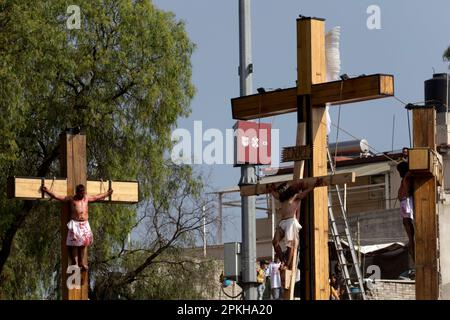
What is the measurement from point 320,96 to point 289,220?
1.39 meters

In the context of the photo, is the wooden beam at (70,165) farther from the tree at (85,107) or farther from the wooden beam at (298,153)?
the tree at (85,107)

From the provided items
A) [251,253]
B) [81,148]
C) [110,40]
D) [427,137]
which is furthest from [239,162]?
[110,40]

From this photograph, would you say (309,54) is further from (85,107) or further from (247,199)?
(85,107)

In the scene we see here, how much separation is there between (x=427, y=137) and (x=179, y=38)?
15.2 metres

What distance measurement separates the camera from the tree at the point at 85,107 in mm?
27578

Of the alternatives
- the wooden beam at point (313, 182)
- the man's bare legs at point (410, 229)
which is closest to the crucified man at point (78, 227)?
the wooden beam at point (313, 182)

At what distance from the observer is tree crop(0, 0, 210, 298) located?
1086 inches

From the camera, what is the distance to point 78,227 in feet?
53.0

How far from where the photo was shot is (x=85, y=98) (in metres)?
28.0

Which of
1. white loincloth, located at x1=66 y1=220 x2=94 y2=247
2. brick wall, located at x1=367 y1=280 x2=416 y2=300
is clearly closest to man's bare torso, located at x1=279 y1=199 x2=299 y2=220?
white loincloth, located at x1=66 y1=220 x2=94 y2=247

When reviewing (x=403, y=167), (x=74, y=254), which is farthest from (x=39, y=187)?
(x=403, y=167)

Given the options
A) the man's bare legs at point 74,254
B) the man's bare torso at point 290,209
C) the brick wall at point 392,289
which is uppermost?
the man's bare torso at point 290,209

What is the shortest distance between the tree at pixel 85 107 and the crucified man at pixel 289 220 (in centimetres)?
1292
